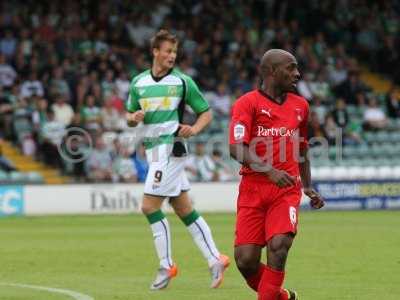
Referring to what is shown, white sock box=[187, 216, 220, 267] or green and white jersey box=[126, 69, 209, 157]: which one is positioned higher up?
green and white jersey box=[126, 69, 209, 157]

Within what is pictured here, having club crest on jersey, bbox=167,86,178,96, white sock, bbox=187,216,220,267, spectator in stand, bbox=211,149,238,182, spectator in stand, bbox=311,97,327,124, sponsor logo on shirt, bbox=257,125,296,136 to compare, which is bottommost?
spectator in stand, bbox=211,149,238,182

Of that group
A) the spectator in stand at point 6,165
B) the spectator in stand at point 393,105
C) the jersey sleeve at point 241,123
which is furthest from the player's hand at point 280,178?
the spectator in stand at point 393,105

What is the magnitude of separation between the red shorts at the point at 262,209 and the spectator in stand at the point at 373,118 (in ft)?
65.2

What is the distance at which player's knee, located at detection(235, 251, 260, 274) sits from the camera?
8477 millimetres

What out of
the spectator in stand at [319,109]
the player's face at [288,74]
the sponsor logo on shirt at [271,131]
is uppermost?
the player's face at [288,74]

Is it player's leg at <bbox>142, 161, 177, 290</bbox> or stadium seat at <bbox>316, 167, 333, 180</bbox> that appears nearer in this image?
player's leg at <bbox>142, 161, 177, 290</bbox>

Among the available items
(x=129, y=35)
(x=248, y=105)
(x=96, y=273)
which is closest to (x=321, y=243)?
(x=96, y=273)

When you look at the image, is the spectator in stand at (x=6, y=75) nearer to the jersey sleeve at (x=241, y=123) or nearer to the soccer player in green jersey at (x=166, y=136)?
the soccer player in green jersey at (x=166, y=136)

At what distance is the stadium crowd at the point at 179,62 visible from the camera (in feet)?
79.8

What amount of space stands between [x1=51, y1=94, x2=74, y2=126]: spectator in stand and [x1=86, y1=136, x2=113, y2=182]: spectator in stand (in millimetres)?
816

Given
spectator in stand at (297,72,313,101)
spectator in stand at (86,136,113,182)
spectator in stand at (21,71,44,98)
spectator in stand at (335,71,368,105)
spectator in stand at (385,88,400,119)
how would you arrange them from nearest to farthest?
1. spectator in stand at (86,136,113,182)
2. spectator in stand at (21,71,44,98)
3. spectator in stand at (297,72,313,101)
4. spectator in stand at (385,88,400,119)
5. spectator in stand at (335,71,368,105)

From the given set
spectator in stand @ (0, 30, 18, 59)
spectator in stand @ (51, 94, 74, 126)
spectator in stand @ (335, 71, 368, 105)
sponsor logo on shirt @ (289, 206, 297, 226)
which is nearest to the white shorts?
sponsor logo on shirt @ (289, 206, 297, 226)

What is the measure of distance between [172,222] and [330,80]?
34.3 feet

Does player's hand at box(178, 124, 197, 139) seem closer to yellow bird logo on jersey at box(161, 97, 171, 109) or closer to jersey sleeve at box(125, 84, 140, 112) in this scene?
yellow bird logo on jersey at box(161, 97, 171, 109)
